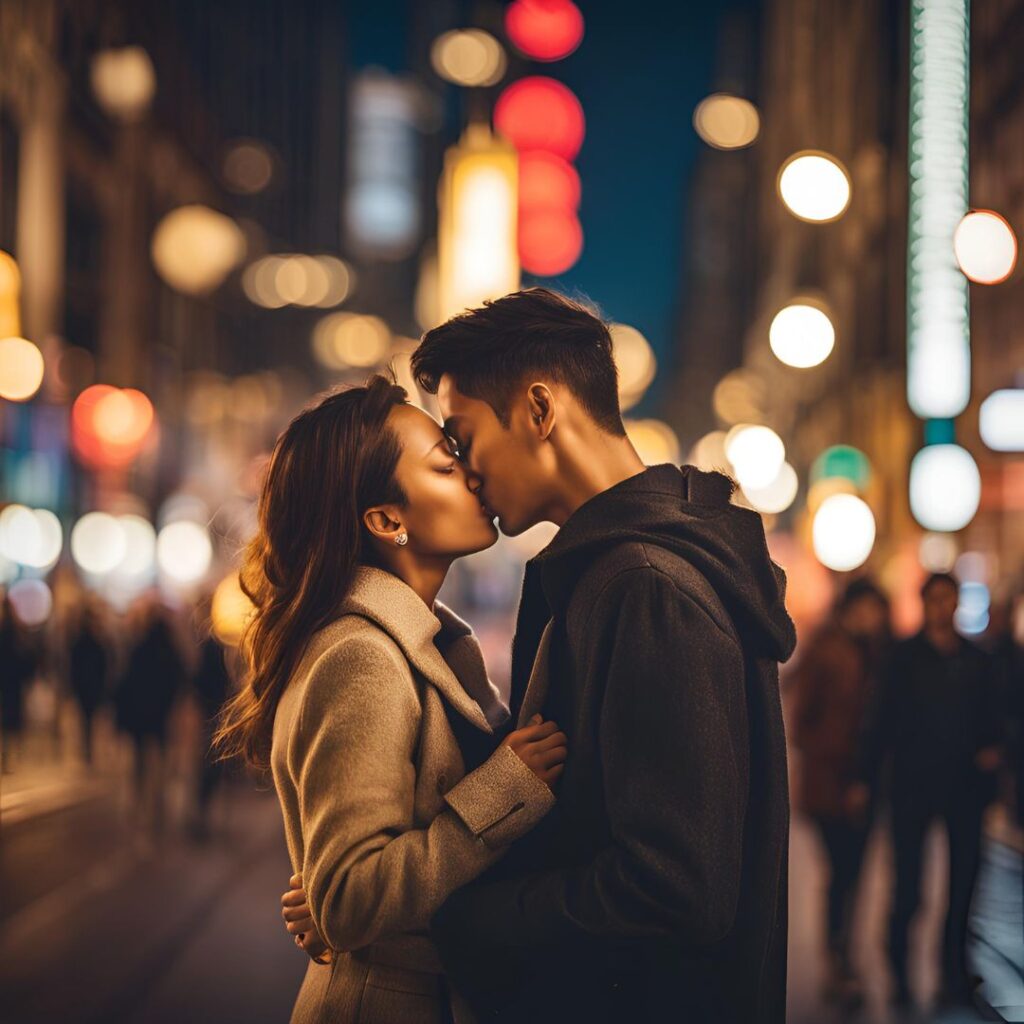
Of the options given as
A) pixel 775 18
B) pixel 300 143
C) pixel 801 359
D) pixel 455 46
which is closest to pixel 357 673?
pixel 801 359

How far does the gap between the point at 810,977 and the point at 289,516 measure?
6.14 meters

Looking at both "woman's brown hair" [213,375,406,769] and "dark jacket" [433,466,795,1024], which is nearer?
"dark jacket" [433,466,795,1024]

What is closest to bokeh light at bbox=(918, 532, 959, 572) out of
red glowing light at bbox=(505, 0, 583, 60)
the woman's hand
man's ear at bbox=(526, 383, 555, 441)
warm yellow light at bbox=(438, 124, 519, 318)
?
red glowing light at bbox=(505, 0, 583, 60)

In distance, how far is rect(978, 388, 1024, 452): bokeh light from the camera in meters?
Result: 15.5

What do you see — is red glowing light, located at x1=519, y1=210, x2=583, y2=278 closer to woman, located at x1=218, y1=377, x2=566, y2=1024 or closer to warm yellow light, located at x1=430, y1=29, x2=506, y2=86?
warm yellow light, located at x1=430, y1=29, x2=506, y2=86

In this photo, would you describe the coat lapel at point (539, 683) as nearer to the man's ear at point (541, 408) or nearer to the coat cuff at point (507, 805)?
the coat cuff at point (507, 805)

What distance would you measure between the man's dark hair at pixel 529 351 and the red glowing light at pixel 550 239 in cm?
1903

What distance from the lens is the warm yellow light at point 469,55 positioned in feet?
79.5

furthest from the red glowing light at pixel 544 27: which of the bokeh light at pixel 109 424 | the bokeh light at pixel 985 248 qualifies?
the bokeh light at pixel 109 424

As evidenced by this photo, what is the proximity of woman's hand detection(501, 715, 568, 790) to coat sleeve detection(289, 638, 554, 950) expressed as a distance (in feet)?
0.06

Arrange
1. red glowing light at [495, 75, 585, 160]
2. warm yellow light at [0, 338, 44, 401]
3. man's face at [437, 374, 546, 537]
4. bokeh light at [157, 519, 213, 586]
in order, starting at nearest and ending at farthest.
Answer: man's face at [437, 374, 546, 537]
red glowing light at [495, 75, 585, 160]
warm yellow light at [0, 338, 44, 401]
bokeh light at [157, 519, 213, 586]

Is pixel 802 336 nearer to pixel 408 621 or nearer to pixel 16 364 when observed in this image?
pixel 16 364

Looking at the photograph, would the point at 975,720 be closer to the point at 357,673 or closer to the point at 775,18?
the point at 357,673

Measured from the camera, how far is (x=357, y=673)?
9.55 ft
